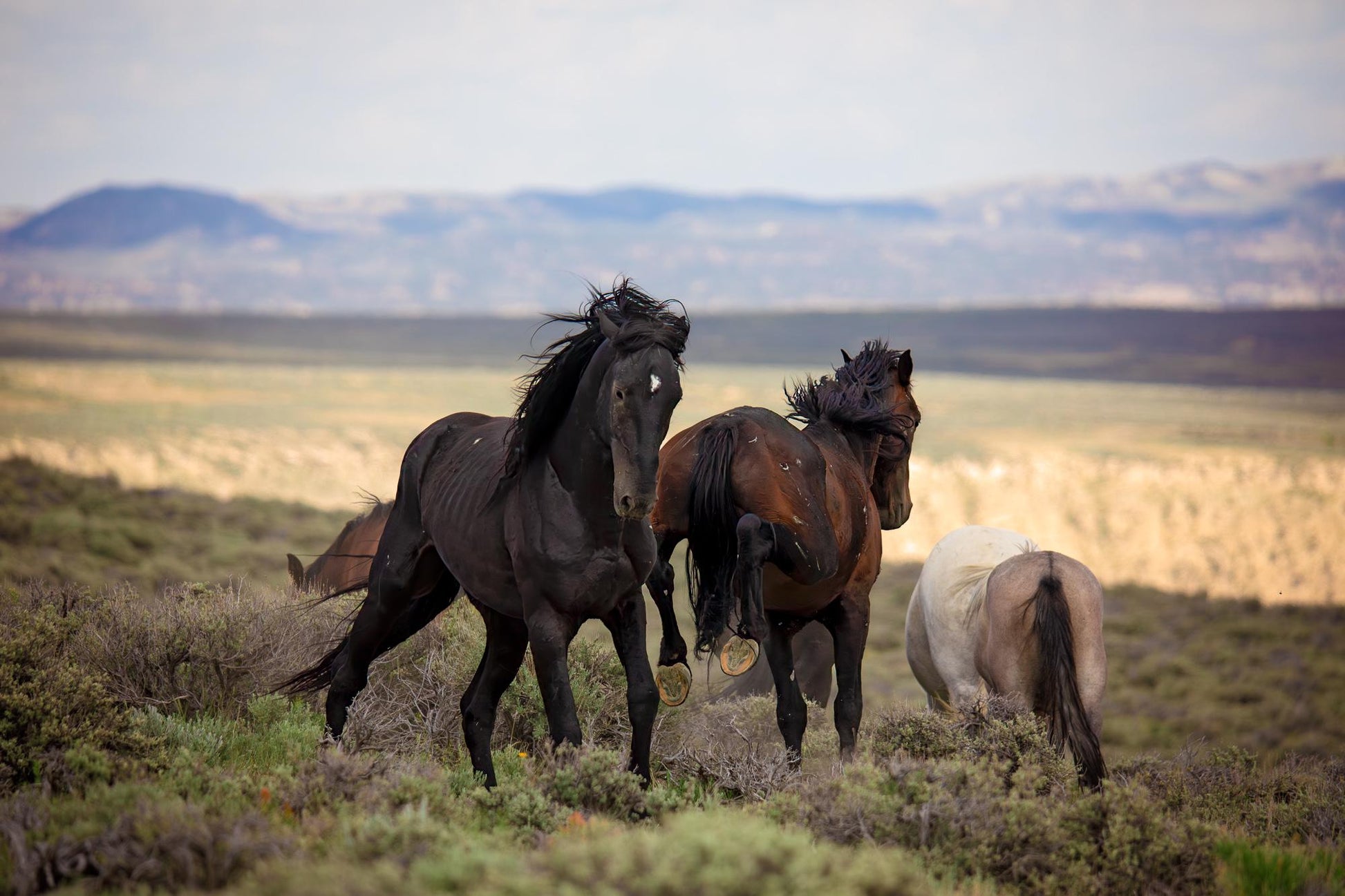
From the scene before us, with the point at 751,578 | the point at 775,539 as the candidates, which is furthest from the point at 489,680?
the point at 775,539

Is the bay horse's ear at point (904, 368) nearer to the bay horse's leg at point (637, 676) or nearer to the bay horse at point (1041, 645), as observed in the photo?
the bay horse at point (1041, 645)

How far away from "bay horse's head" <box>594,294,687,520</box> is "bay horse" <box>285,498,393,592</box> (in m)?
4.27

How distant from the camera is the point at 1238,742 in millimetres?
14641

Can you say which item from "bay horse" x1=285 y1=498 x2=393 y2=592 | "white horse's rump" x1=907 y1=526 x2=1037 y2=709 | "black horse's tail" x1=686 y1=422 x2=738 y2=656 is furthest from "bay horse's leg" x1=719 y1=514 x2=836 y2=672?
"bay horse" x1=285 y1=498 x2=393 y2=592

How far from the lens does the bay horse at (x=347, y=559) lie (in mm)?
8430

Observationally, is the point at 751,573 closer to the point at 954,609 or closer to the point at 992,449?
the point at 954,609

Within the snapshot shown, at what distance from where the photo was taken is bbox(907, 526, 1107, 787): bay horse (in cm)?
562

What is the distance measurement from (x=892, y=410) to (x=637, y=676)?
11.1 ft

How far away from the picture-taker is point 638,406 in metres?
4.39

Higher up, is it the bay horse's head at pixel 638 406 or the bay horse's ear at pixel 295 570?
the bay horse's head at pixel 638 406

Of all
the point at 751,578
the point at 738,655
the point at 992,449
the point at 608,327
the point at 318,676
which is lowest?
the point at 992,449

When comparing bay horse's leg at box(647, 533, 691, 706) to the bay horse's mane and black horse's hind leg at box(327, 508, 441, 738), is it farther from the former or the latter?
the bay horse's mane

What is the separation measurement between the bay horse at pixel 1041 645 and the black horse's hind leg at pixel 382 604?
9.39 ft

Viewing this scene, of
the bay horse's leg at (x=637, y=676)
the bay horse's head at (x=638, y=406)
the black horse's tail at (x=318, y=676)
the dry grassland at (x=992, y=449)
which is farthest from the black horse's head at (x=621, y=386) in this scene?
the dry grassland at (x=992, y=449)
